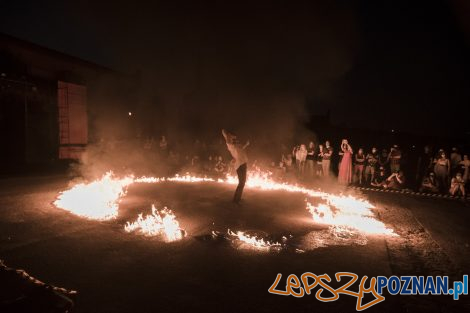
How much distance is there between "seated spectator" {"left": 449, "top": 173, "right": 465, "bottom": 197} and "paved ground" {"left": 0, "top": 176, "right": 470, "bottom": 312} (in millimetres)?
4044

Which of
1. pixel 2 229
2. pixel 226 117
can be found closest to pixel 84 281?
pixel 2 229

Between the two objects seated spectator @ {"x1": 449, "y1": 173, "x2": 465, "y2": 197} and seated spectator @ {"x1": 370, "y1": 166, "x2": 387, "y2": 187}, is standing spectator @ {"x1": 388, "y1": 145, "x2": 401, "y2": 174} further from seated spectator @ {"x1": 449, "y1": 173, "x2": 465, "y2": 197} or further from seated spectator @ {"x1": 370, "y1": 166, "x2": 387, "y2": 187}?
seated spectator @ {"x1": 449, "y1": 173, "x2": 465, "y2": 197}

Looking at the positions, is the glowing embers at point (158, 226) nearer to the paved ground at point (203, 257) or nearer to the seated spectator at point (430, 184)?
the paved ground at point (203, 257)

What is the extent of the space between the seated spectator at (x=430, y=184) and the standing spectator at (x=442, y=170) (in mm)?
156

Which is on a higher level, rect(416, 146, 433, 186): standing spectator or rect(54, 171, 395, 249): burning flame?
rect(416, 146, 433, 186): standing spectator

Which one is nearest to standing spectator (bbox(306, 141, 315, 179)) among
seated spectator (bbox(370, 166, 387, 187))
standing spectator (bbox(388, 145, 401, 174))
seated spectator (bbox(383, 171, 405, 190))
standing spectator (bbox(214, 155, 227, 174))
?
seated spectator (bbox(370, 166, 387, 187))

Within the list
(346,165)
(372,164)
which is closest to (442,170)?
(372,164)

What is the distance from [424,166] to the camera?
14.3m

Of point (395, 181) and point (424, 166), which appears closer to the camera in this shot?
point (395, 181)

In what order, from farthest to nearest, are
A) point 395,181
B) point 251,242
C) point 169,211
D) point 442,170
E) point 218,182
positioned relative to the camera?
point 395,181 → point 218,182 → point 442,170 → point 169,211 → point 251,242

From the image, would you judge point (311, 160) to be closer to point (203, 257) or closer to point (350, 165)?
point (350, 165)

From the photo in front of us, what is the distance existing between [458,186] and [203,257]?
11.5 metres

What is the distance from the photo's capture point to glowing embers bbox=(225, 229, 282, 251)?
561 cm

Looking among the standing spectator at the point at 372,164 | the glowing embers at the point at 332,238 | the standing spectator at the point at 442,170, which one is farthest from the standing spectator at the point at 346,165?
the glowing embers at the point at 332,238
